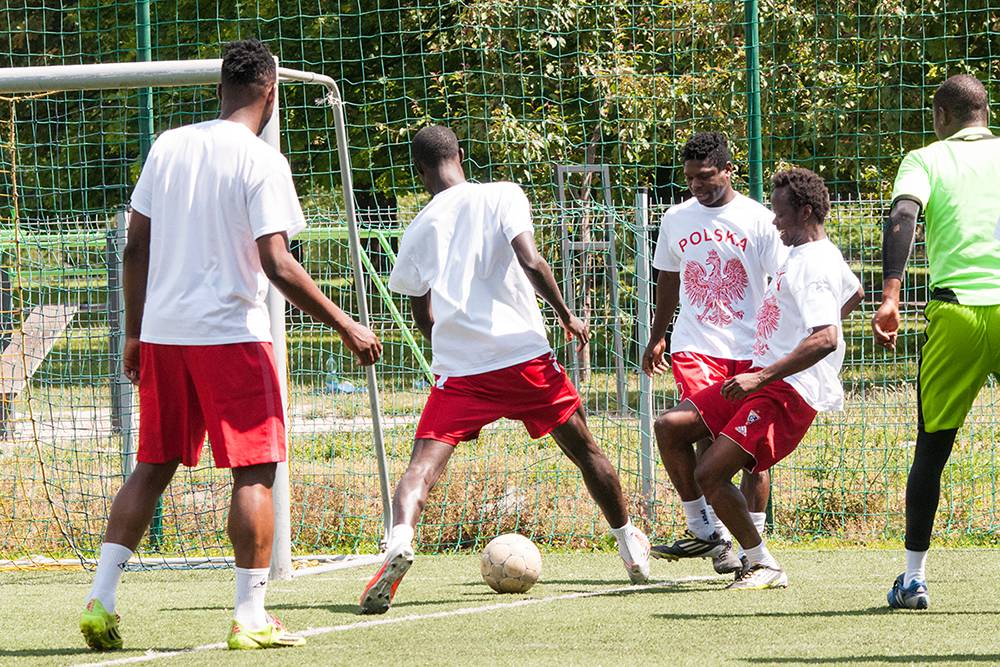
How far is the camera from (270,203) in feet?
16.5

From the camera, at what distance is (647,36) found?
12.1 m

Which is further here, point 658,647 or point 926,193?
point 926,193

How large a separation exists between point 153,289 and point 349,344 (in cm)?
76

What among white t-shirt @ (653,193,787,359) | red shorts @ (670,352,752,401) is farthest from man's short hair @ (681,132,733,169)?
red shorts @ (670,352,752,401)

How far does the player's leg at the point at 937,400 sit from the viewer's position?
18.4 feet

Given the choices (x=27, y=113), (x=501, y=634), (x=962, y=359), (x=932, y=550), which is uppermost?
(x=27, y=113)

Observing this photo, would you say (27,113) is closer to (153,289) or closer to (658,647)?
(153,289)

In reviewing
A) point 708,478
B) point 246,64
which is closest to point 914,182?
point 708,478

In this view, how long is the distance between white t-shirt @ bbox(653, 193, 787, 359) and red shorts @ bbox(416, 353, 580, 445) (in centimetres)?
96

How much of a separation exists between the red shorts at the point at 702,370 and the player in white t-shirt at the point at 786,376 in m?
0.23

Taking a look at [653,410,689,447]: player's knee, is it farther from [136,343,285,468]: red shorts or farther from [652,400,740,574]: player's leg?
[136,343,285,468]: red shorts

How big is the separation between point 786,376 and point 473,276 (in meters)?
1.43

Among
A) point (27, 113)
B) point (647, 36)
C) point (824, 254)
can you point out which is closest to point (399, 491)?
point (824, 254)

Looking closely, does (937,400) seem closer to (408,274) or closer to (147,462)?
(408,274)
